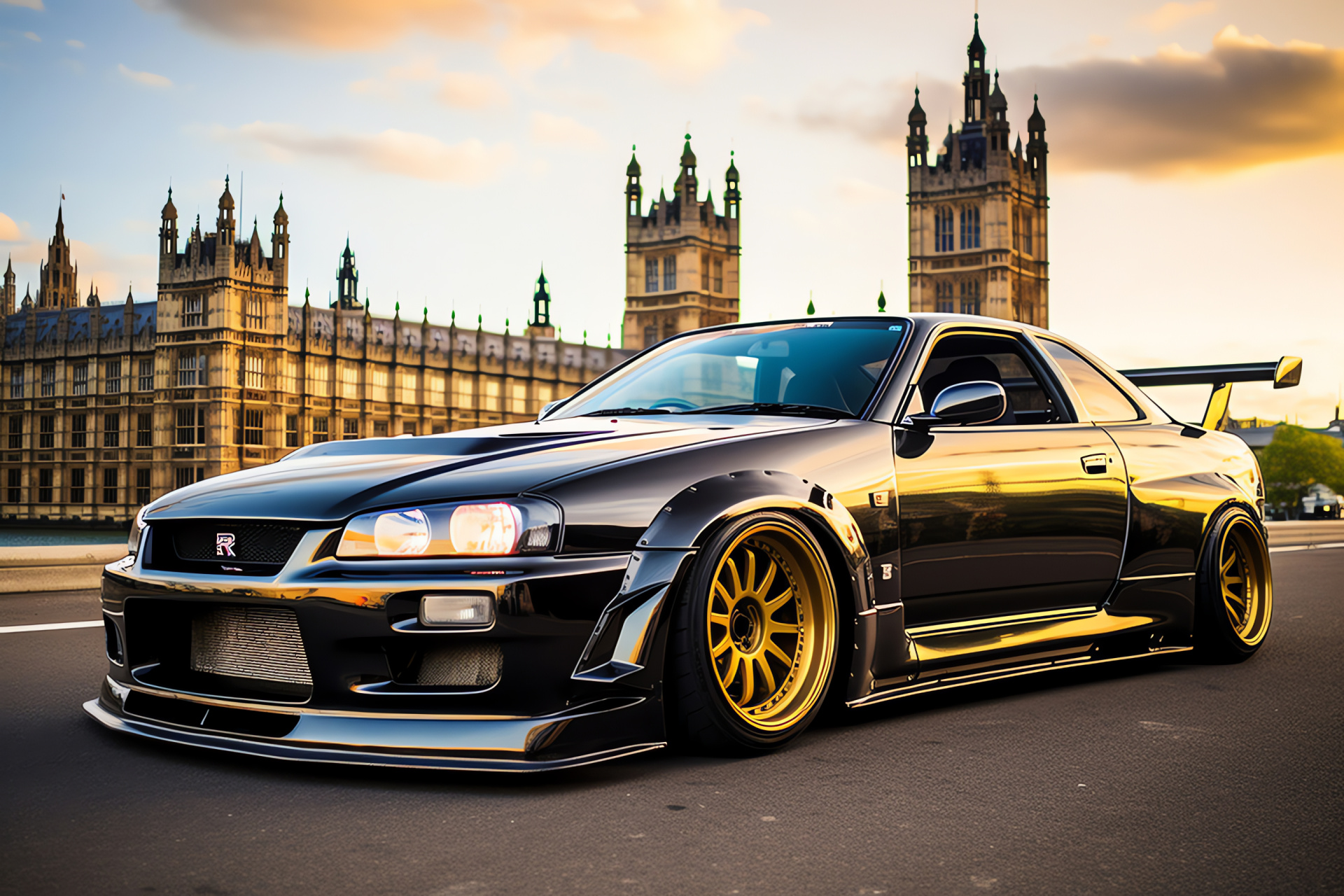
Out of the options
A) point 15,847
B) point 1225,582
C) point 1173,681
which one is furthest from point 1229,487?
point 15,847

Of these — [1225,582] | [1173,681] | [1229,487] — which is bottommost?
[1173,681]

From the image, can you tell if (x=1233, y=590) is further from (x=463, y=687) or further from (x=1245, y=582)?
(x=463, y=687)

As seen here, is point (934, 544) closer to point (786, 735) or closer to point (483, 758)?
point (786, 735)

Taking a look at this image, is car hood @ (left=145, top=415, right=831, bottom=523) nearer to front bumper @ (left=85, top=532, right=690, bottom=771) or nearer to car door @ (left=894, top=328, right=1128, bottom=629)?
front bumper @ (left=85, top=532, right=690, bottom=771)

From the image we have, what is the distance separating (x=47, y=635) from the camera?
221 inches

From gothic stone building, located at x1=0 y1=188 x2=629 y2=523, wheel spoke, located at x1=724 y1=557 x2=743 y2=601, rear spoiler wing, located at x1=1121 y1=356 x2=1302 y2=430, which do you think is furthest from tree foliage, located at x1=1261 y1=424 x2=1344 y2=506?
wheel spoke, located at x1=724 y1=557 x2=743 y2=601

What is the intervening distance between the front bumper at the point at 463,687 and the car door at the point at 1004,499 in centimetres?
100

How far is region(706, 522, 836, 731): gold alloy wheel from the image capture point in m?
3.19

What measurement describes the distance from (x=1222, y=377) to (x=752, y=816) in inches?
202

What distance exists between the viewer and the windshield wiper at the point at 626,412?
4113 mm

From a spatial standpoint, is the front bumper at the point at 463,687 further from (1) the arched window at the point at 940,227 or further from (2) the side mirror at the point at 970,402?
(1) the arched window at the point at 940,227

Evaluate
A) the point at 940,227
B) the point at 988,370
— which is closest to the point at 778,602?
the point at 988,370

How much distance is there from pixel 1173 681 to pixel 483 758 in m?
2.87

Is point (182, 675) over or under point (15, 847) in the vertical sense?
over
